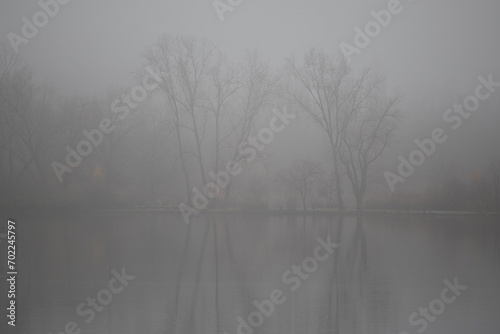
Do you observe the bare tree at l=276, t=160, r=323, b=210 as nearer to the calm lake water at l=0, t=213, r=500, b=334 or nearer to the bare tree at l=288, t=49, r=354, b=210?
the bare tree at l=288, t=49, r=354, b=210

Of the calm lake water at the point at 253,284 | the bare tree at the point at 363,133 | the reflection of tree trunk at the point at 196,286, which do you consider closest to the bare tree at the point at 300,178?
the bare tree at the point at 363,133

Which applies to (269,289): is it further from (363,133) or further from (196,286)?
(363,133)

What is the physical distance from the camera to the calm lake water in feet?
29.6

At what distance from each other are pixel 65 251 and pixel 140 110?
110 feet

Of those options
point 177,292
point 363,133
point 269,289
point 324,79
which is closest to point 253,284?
point 269,289

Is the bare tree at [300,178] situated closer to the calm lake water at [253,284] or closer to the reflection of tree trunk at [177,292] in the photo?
the calm lake water at [253,284]

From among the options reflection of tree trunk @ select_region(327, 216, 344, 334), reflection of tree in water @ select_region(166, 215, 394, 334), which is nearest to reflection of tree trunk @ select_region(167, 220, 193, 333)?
reflection of tree in water @ select_region(166, 215, 394, 334)

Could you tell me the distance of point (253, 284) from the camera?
12047mm

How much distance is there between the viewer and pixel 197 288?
11484mm

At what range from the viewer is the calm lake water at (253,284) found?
9.03 m

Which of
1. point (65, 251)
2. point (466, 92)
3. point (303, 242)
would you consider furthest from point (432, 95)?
point (65, 251)

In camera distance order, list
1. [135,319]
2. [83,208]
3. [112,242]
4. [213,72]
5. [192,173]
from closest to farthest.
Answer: [135,319], [112,242], [83,208], [213,72], [192,173]

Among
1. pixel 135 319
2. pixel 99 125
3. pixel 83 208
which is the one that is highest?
pixel 99 125

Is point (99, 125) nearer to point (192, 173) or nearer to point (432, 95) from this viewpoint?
point (192, 173)
